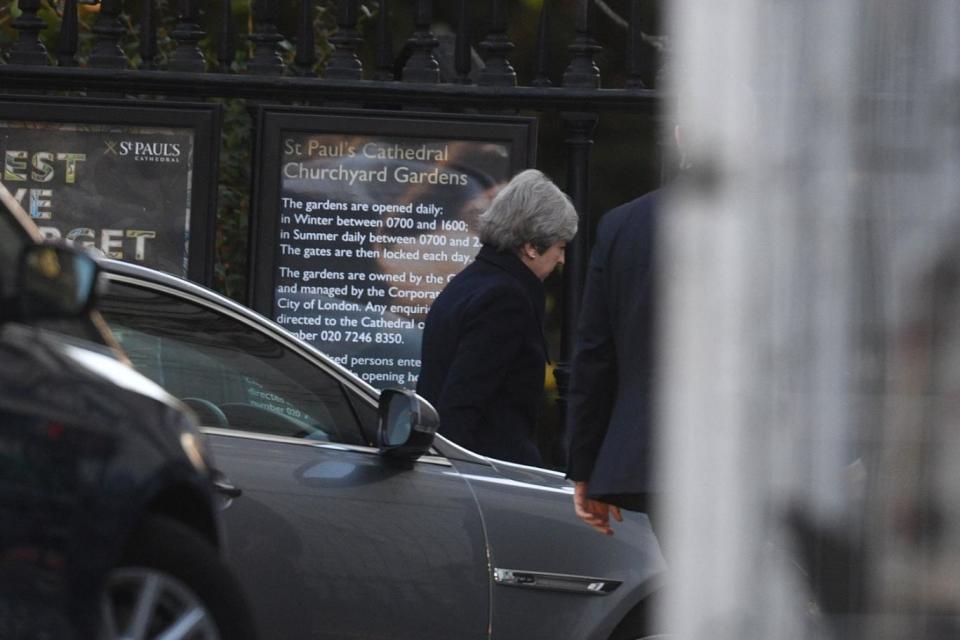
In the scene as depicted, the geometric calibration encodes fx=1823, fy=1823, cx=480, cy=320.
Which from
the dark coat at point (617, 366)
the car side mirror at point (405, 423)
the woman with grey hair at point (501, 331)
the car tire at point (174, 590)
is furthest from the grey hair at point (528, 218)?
the car tire at point (174, 590)

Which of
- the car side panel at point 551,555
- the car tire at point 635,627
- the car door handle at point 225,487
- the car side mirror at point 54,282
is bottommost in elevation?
the car tire at point 635,627

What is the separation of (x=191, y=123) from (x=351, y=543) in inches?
145

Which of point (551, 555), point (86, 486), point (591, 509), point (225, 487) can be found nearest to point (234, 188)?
point (551, 555)

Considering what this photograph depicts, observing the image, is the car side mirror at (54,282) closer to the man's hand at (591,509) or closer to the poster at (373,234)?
the man's hand at (591,509)

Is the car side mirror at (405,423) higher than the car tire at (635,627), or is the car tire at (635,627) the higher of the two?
the car side mirror at (405,423)

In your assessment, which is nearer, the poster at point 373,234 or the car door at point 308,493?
the car door at point 308,493

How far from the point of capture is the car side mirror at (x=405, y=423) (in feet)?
15.7

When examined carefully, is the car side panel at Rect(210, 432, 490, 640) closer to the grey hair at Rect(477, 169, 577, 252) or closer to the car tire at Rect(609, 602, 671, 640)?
the car tire at Rect(609, 602, 671, 640)

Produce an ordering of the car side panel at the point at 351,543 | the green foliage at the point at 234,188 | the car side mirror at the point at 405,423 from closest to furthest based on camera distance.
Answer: the car side panel at the point at 351,543 < the car side mirror at the point at 405,423 < the green foliage at the point at 234,188

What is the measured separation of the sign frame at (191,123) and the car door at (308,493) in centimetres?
313

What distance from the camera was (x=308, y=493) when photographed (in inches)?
186

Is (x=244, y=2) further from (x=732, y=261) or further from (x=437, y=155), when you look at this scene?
(x=732, y=261)

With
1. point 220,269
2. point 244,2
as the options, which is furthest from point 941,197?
point 244,2

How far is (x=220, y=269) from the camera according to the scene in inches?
360
